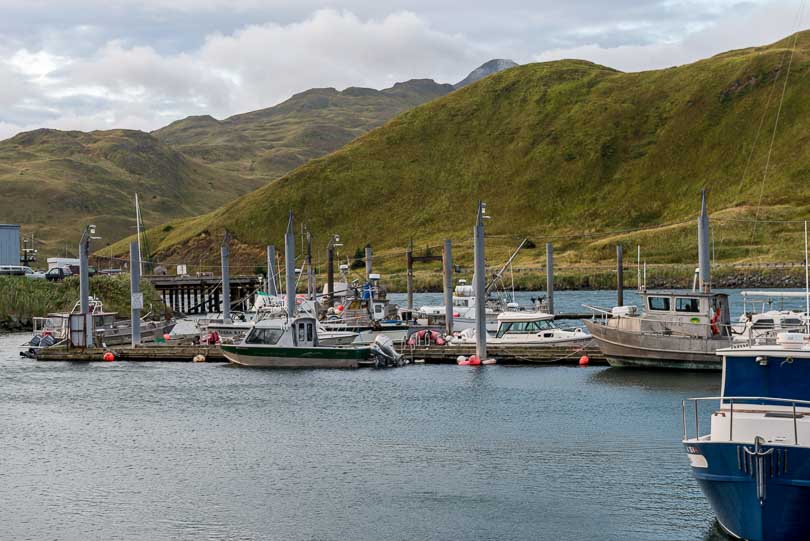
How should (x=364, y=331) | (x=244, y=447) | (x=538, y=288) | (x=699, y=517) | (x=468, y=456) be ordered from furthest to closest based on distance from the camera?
(x=538, y=288)
(x=364, y=331)
(x=244, y=447)
(x=468, y=456)
(x=699, y=517)

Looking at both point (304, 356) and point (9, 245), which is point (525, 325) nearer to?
point (304, 356)

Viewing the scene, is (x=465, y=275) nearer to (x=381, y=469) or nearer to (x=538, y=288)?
(x=538, y=288)

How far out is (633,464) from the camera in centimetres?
3325

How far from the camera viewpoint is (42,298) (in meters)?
103

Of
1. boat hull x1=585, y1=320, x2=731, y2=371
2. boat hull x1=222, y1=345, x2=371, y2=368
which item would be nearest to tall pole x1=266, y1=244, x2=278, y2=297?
boat hull x1=222, y1=345, x2=371, y2=368

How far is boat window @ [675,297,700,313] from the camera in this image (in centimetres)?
5238

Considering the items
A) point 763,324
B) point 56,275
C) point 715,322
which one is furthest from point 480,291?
point 56,275

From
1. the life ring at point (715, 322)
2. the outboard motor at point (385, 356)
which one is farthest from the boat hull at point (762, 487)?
the outboard motor at point (385, 356)

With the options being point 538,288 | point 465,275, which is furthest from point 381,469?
point 465,275

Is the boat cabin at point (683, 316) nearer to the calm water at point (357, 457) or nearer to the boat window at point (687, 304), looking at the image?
the boat window at point (687, 304)

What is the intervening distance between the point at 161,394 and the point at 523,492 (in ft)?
90.8

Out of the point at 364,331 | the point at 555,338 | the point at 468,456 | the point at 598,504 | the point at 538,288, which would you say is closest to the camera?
the point at 598,504

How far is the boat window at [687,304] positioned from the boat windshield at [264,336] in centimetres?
→ 2189

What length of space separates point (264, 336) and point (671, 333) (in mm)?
22682
